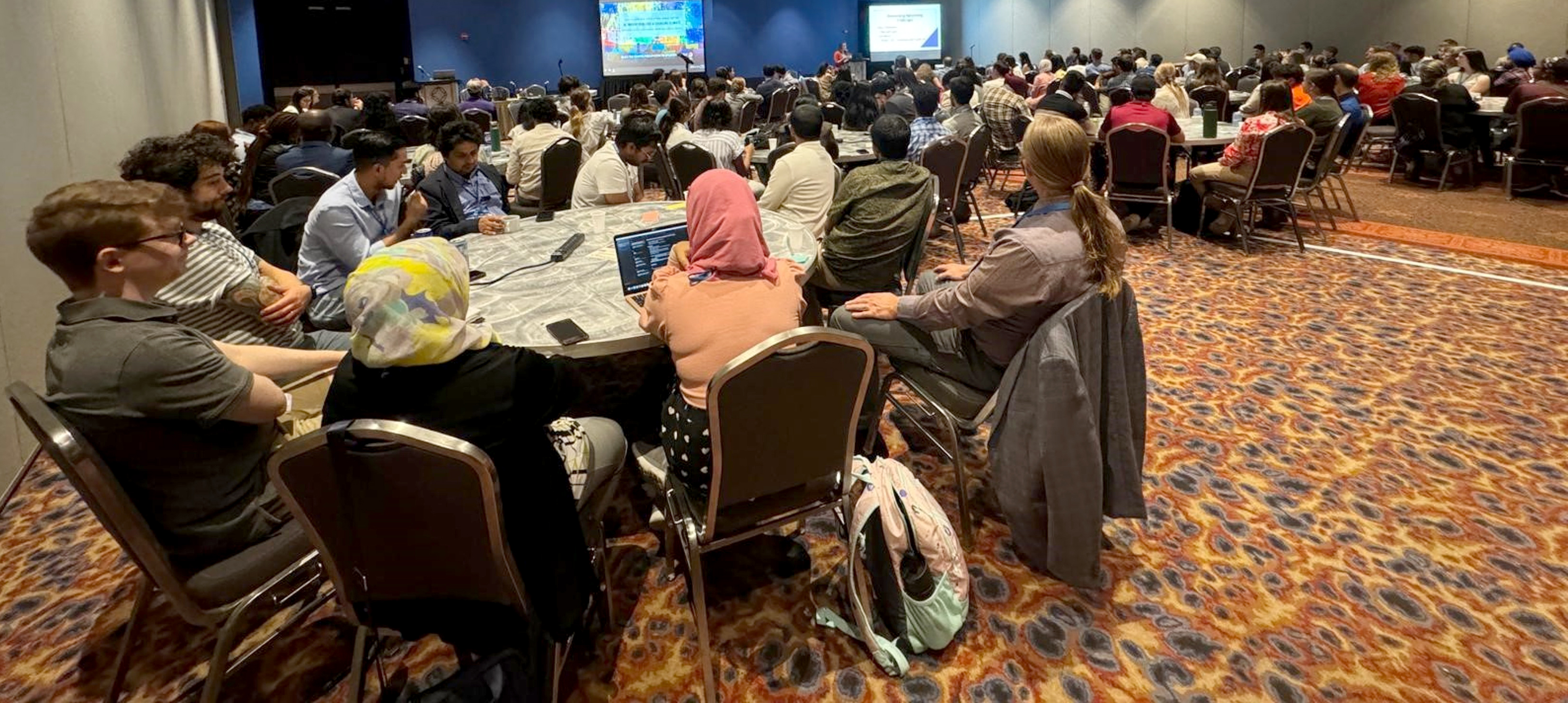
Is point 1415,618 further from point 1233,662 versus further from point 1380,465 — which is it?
point 1380,465

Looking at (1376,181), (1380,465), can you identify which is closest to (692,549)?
(1380,465)

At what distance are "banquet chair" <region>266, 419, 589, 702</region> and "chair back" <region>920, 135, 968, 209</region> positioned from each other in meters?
3.74

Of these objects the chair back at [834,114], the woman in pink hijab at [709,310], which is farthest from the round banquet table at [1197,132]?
the woman in pink hijab at [709,310]

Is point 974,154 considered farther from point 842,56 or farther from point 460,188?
point 842,56

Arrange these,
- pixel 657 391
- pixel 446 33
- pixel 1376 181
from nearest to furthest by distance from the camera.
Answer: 1. pixel 657 391
2. pixel 1376 181
3. pixel 446 33

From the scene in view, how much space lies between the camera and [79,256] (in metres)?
1.65

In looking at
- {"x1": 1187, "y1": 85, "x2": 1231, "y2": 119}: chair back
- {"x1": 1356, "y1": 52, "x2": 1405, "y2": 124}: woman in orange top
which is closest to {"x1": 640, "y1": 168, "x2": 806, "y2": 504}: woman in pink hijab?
{"x1": 1187, "y1": 85, "x2": 1231, "y2": 119}: chair back

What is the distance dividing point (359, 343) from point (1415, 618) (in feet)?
8.43

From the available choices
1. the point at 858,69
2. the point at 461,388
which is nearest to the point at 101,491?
the point at 461,388

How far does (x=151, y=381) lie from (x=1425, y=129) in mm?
8987

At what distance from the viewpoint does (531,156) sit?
5.39 m

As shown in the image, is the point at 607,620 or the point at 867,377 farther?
the point at 607,620

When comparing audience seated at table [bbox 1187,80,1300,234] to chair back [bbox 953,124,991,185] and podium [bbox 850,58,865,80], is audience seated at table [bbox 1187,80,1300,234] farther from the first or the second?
podium [bbox 850,58,865,80]

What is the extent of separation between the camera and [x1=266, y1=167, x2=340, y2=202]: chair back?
421cm
